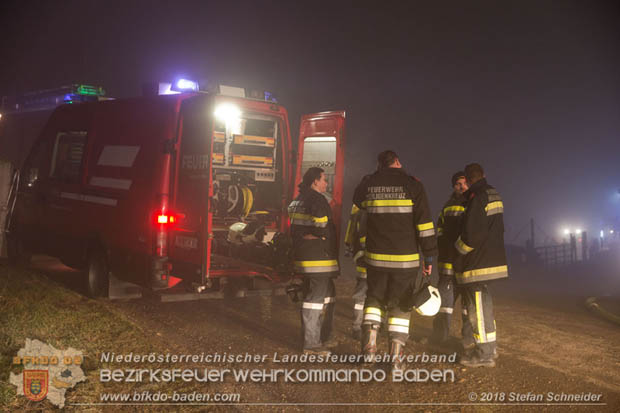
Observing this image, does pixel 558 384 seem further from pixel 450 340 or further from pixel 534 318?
pixel 534 318

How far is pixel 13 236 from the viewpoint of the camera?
8891mm

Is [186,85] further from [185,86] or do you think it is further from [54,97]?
[54,97]

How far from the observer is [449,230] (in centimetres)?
575

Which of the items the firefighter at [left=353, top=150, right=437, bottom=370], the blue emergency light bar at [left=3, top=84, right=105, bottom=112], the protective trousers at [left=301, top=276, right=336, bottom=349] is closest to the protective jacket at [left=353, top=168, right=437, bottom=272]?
the firefighter at [left=353, top=150, right=437, bottom=370]

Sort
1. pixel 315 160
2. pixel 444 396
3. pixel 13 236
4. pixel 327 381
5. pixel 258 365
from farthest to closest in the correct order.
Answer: pixel 13 236, pixel 315 160, pixel 258 365, pixel 327 381, pixel 444 396

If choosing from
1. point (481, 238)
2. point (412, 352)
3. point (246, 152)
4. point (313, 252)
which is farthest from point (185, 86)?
point (412, 352)

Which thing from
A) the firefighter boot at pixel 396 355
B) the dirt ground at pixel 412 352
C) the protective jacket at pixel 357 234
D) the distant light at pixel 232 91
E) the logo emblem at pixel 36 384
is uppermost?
the distant light at pixel 232 91

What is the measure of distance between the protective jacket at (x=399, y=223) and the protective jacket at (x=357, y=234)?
0.74m

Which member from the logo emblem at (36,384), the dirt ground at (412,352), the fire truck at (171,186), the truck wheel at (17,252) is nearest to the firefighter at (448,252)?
the dirt ground at (412,352)

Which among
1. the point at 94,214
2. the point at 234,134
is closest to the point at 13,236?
the point at 94,214

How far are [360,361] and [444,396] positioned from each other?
943mm

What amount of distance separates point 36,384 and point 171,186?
2.72m

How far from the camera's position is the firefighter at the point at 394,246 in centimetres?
469

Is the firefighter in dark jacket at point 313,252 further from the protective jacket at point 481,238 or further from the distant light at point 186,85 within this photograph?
the distant light at point 186,85
